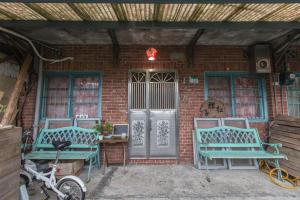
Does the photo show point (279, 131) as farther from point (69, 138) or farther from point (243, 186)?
point (69, 138)

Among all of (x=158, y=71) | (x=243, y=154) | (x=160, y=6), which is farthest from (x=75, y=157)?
(x=243, y=154)

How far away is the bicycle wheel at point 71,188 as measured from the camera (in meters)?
2.62

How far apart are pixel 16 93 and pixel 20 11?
2.02 metres

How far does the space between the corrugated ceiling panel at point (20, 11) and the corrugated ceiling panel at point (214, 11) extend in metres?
2.51

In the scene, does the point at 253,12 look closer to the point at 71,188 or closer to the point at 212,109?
the point at 212,109

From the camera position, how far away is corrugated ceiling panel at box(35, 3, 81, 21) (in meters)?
2.42

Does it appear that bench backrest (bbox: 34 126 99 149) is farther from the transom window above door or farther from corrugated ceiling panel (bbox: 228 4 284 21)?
the transom window above door

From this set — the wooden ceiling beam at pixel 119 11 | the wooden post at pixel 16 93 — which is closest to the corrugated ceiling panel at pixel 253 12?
the wooden ceiling beam at pixel 119 11

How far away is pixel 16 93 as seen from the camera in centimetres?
385

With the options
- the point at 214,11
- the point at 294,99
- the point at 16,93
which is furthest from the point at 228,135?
the point at 16,93

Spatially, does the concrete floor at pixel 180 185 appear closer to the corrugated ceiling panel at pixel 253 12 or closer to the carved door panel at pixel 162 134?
the carved door panel at pixel 162 134

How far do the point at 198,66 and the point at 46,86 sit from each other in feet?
13.4

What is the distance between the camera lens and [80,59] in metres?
4.55

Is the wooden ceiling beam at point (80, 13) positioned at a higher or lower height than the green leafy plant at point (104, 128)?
higher
